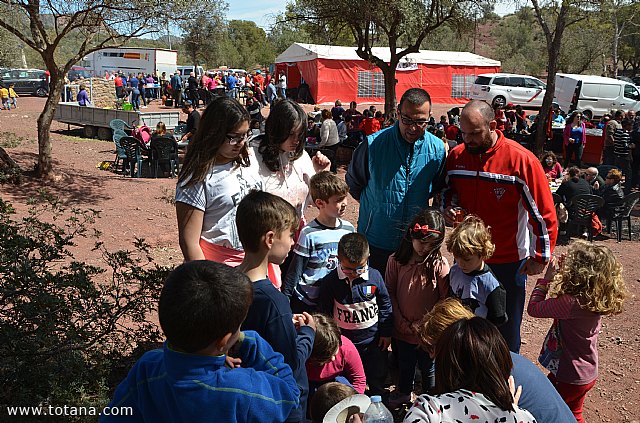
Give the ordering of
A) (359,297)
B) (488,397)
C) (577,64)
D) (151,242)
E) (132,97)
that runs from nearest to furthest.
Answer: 1. (488,397)
2. (359,297)
3. (151,242)
4. (132,97)
5. (577,64)

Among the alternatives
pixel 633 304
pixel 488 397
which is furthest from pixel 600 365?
pixel 488 397

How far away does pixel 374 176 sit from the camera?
160 inches

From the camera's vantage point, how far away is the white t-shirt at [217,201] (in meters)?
3.09

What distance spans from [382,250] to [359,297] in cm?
49

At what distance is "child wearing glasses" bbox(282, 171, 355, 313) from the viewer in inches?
148

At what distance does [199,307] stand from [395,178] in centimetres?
235

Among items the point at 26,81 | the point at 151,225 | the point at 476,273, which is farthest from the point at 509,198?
the point at 26,81

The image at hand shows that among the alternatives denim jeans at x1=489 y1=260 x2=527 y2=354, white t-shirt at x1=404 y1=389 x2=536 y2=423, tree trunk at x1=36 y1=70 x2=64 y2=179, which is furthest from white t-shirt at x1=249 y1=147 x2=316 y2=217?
tree trunk at x1=36 y1=70 x2=64 y2=179

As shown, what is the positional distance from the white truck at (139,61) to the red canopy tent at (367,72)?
39.1 feet

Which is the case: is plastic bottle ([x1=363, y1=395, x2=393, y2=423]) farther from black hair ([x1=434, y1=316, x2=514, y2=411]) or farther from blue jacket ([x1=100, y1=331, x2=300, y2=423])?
blue jacket ([x1=100, y1=331, x2=300, y2=423])

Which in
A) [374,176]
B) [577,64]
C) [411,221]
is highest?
[577,64]

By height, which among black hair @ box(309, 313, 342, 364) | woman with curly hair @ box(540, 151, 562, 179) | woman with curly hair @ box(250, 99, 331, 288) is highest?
woman with curly hair @ box(250, 99, 331, 288)

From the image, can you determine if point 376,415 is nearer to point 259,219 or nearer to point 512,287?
point 259,219

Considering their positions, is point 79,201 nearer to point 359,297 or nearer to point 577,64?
point 359,297
